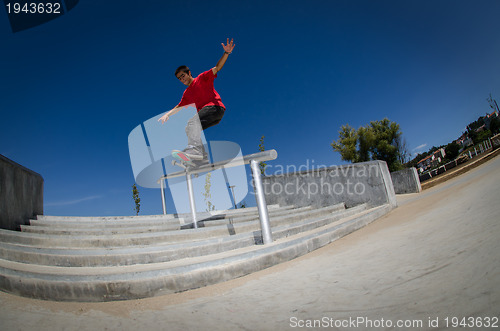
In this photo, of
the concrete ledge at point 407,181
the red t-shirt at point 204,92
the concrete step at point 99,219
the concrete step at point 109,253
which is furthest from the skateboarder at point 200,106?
the concrete ledge at point 407,181

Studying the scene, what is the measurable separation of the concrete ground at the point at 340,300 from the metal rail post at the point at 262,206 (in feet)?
2.42

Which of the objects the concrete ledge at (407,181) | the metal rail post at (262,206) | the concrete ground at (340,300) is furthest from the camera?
the concrete ledge at (407,181)

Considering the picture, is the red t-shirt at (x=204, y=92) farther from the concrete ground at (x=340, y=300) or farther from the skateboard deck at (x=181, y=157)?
the concrete ground at (x=340, y=300)

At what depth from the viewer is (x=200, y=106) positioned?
13.0 ft

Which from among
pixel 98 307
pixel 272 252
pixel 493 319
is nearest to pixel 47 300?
pixel 98 307

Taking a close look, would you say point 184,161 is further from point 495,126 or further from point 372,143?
point 495,126

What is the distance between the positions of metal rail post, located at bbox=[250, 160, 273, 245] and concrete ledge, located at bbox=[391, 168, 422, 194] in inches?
511

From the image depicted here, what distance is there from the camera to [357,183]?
6.82 m

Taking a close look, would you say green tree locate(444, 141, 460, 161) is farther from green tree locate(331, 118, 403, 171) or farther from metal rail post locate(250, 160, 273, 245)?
metal rail post locate(250, 160, 273, 245)

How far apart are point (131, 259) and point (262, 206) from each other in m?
1.65

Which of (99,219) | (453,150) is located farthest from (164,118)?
(453,150)

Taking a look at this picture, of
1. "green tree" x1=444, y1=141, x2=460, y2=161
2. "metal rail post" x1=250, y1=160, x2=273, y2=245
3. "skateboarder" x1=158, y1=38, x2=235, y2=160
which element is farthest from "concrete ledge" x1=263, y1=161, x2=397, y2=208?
→ "green tree" x1=444, y1=141, x2=460, y2=161

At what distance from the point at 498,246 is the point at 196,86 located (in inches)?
158

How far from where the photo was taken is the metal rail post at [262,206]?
2990 mm
